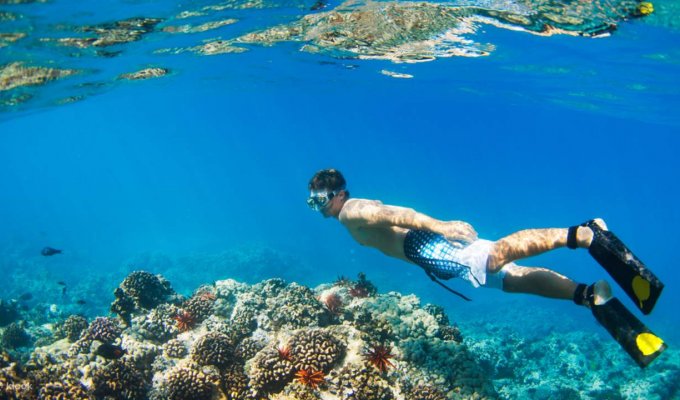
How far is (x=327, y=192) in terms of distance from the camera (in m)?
6.61

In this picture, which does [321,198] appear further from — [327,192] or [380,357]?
[380,357]

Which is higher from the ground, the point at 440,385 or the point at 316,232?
the point at 440,385

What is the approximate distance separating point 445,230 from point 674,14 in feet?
40.2

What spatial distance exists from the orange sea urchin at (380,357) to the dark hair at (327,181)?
269 centimetres

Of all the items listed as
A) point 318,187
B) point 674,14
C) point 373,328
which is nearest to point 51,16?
point 318,187

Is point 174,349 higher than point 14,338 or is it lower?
higher

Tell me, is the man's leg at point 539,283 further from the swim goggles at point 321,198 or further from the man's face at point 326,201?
the swim goggles at point 321,198

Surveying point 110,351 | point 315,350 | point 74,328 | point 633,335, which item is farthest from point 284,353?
point 74,328

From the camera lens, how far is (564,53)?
1725 cm

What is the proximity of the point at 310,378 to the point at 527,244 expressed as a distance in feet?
12.0

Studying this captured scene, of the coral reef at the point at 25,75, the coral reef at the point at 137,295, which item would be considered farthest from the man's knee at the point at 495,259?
the coral reef at the point at 25,75

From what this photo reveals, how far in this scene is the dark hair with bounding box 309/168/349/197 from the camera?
660 cm

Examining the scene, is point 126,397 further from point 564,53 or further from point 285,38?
point 564,53

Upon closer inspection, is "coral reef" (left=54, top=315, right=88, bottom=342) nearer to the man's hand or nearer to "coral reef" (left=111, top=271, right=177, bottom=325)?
"coral reef" (left=111, top=271, right=177, bottom=325)
